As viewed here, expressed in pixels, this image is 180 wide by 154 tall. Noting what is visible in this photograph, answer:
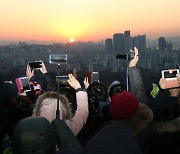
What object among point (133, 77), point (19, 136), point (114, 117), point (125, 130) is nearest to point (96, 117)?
point (133, 77)

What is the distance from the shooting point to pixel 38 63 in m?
6.09

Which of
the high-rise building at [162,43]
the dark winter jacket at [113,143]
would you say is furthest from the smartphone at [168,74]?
the high-rise building at [162,43]

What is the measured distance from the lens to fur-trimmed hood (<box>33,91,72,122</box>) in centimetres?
299

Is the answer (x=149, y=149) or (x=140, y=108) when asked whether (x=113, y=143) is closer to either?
(x=140, y=108)

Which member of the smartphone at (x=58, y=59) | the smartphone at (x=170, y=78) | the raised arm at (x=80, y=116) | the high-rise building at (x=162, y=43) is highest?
the smartphone at (x=58, y=59)

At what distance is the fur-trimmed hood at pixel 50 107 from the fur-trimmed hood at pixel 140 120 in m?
0.61

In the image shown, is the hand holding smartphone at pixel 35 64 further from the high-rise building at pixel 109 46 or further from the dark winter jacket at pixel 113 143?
the high-rise building at pixel 109 46

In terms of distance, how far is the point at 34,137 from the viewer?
2047 millimetres

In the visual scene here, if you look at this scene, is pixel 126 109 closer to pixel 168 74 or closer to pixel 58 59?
pixel 58 59

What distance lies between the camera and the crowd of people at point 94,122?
210 cm

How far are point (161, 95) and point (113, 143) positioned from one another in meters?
1.91

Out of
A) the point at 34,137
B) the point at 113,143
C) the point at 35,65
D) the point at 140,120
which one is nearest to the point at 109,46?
the point at 35,65

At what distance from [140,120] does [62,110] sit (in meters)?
0.68

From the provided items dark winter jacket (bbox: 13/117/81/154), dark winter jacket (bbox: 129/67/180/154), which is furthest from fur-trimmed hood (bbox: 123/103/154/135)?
dark winter jacket (bbox: 13/117/81/154)
